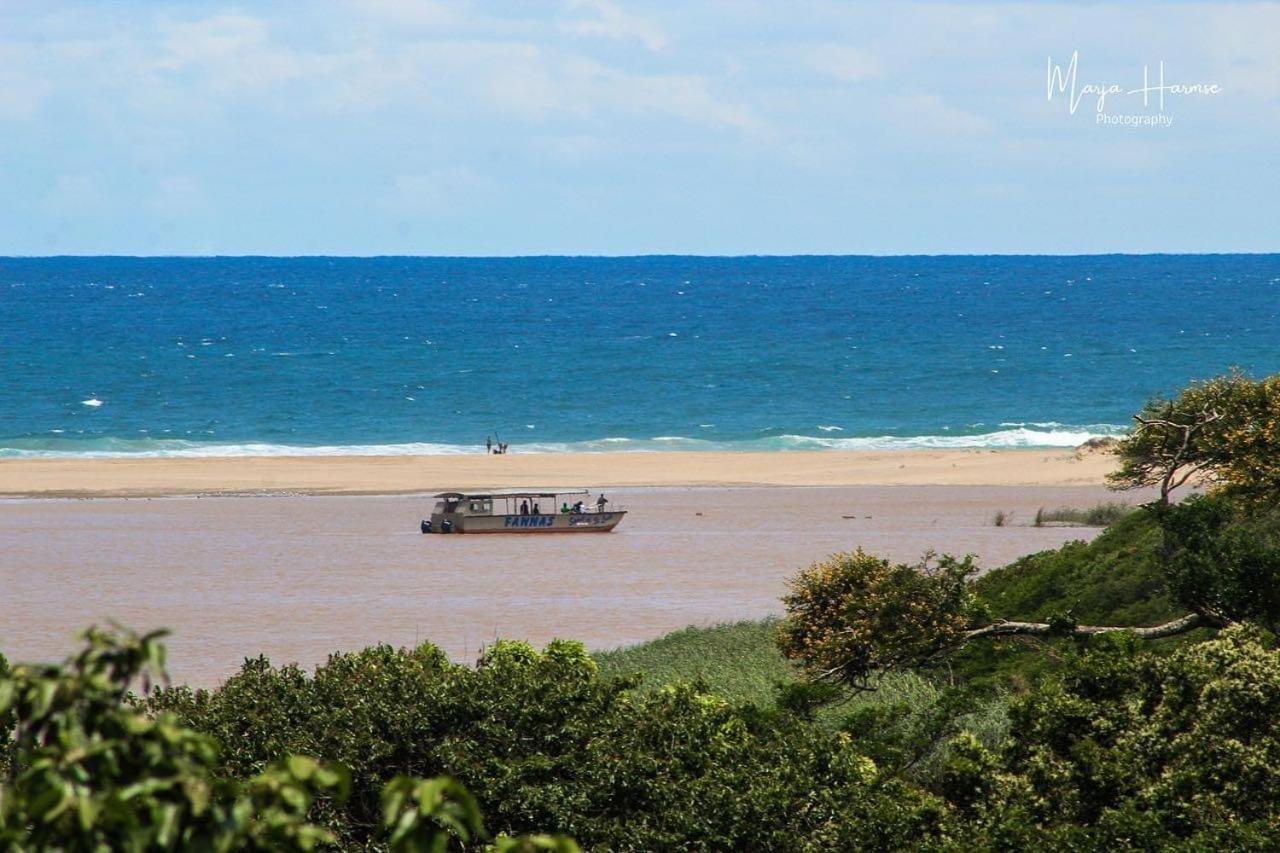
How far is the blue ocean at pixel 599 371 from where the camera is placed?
75188 mm

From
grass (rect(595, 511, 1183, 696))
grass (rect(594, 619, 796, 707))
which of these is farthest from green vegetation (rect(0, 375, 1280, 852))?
grass (rect(594, 619, 796, 707))

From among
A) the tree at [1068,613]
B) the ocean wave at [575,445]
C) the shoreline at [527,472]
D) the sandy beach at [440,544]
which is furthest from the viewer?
the ocean wave at [575,445]

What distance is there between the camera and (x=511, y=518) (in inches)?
1781

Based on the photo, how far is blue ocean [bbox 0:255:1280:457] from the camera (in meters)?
75.2

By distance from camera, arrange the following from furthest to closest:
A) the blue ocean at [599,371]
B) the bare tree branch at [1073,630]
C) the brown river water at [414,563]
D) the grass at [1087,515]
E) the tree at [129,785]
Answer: the blue ocean at [599,371], the grass at [1087,515], the brown river water at [414,563], the bare tree branch at [1073,630], the tree at [129,785]

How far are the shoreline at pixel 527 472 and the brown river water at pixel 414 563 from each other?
108 inches

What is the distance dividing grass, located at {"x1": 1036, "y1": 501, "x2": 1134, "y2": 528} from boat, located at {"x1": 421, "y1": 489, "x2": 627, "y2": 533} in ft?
39.2

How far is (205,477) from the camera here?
5884 cm

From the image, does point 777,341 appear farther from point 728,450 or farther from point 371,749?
point 371,749

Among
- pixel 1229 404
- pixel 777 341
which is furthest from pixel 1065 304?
pixel 1229 404

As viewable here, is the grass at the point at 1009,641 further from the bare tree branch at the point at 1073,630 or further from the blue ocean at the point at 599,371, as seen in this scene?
the blue ocean at the point at 599,371

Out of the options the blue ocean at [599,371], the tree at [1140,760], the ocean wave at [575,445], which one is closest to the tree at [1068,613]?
the tree at [1140,760]

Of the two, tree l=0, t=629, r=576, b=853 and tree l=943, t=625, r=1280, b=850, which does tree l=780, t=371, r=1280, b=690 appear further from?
tree l=0, t=629, r=576, b=853

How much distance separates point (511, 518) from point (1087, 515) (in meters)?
16.2
